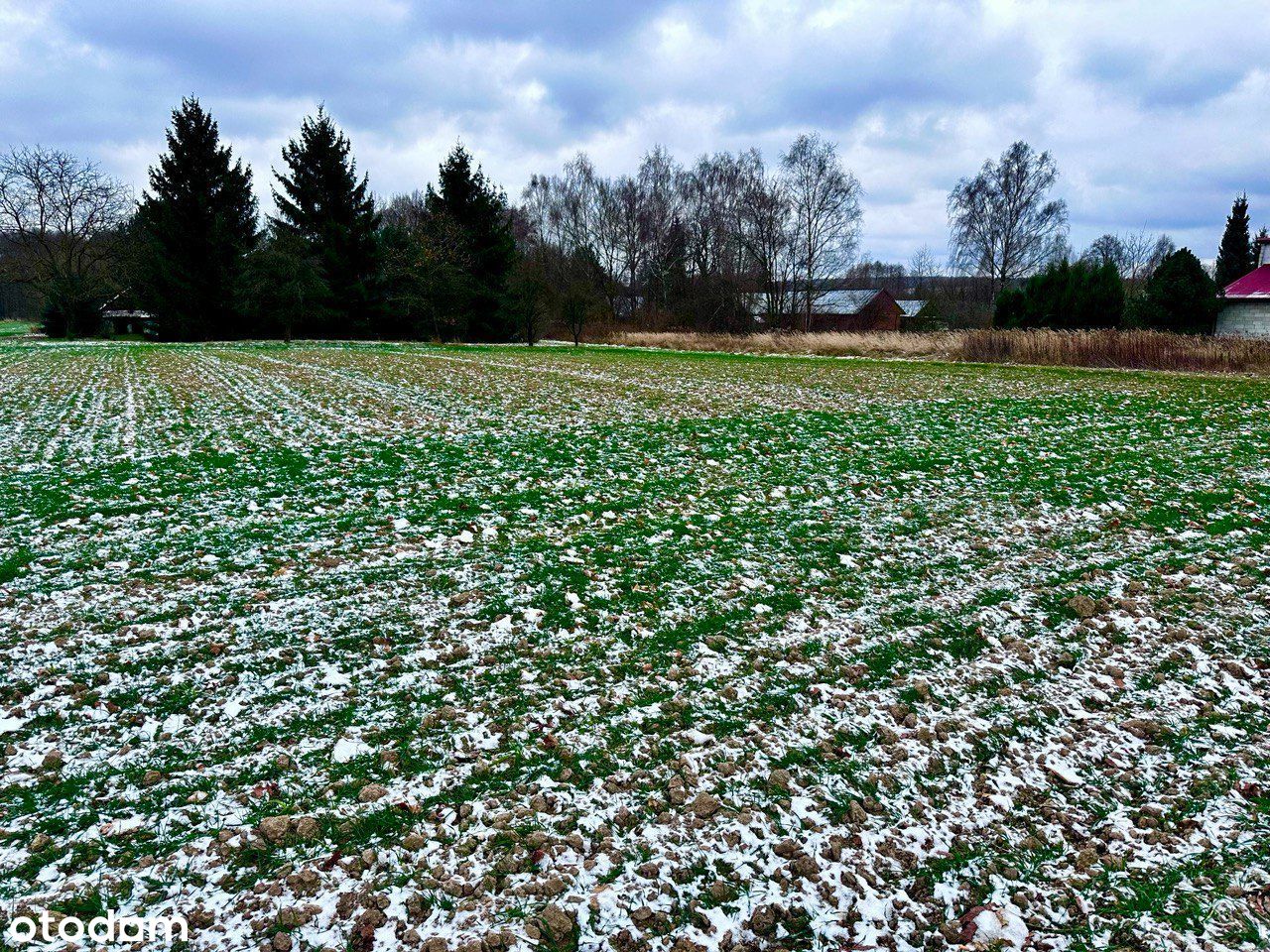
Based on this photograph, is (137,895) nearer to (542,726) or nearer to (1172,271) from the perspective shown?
(542,726)

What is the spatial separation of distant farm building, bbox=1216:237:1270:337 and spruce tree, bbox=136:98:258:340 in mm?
46446

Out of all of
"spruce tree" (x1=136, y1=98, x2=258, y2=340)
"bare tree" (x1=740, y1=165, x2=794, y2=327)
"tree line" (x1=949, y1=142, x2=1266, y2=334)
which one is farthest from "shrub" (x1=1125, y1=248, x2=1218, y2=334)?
"spruce tree" (x1=136, y1=98, x2=258, y2=340)

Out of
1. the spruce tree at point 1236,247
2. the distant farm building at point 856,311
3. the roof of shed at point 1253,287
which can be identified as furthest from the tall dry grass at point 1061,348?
the spruce tree at point 1236,247

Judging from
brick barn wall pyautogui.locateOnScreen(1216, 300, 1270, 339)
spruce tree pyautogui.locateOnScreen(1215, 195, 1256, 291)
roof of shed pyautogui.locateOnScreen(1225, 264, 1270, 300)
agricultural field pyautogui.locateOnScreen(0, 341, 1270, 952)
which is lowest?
agricultural field pyautogui.locateOnScreen(0, 341, 1270, 952)

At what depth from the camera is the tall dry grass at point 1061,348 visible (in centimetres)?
1859

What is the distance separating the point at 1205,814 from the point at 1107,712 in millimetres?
690

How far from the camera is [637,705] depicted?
324 cm

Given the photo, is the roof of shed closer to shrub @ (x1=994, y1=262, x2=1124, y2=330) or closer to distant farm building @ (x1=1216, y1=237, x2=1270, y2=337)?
distant farm building @ (x1=1216, y1=237, x2=1270, y2=337)

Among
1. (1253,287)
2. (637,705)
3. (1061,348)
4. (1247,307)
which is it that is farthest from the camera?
(1253,287)

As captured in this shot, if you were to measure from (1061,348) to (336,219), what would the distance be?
36341mm

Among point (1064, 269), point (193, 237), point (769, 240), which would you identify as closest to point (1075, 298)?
point (1064, 269)

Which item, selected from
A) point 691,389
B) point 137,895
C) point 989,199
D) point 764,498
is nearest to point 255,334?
point 691,389

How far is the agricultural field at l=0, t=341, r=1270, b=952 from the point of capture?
7.27 ft

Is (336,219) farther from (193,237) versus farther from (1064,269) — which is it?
(1064,269)
